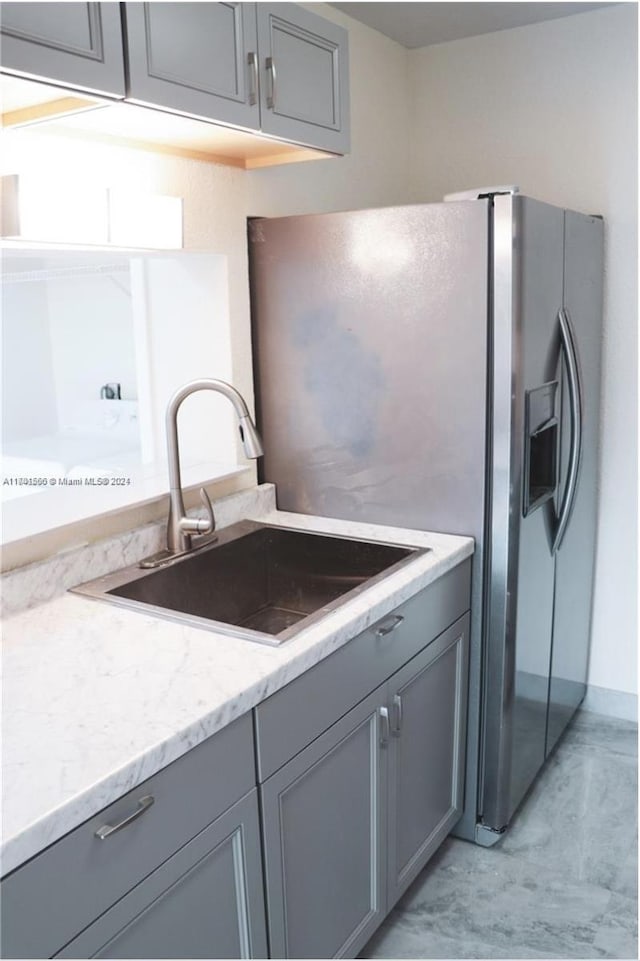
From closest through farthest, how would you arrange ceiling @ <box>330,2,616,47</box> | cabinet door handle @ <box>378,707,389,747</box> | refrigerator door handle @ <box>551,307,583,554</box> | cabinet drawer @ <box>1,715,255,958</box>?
cabinet drawer @ <box>1,715,255,958</box>, cabinet door handle @ <box>378,707,389,747</box>, refrigerator door handle @ <box>551,307,583,554</box>, ceiling @ <box>330,2,616,47</box>

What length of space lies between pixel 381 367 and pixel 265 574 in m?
0.63

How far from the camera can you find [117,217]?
5.95 ft

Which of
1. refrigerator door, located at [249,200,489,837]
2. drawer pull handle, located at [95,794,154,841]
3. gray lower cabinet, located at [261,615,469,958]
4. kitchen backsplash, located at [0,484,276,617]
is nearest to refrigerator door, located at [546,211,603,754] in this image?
refrigerator door, located at [249,200,489,837]

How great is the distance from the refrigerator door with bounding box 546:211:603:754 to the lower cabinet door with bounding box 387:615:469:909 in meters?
0.51

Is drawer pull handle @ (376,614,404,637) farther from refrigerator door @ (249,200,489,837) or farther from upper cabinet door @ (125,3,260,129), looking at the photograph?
upper cabinet door @ (125,3,260,129)

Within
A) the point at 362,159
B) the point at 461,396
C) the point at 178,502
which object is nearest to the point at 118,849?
the point at 178,502

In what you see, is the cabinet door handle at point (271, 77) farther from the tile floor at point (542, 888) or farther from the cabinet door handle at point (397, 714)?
the tile floor at point (542, 888)

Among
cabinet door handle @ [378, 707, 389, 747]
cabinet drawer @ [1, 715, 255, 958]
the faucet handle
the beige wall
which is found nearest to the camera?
cabinet drawer @ [1, 715, 255, 958]

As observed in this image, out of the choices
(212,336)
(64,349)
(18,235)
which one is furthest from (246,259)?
(64,349)

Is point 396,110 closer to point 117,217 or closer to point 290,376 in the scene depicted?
point 290,376

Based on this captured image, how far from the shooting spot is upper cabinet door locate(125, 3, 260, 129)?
144cm

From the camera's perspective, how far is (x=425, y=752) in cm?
200

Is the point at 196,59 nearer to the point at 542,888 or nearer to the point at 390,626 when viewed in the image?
the point at 390,626

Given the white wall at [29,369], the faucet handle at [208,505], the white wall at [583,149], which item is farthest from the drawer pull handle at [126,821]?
the white wall at [29,369]
